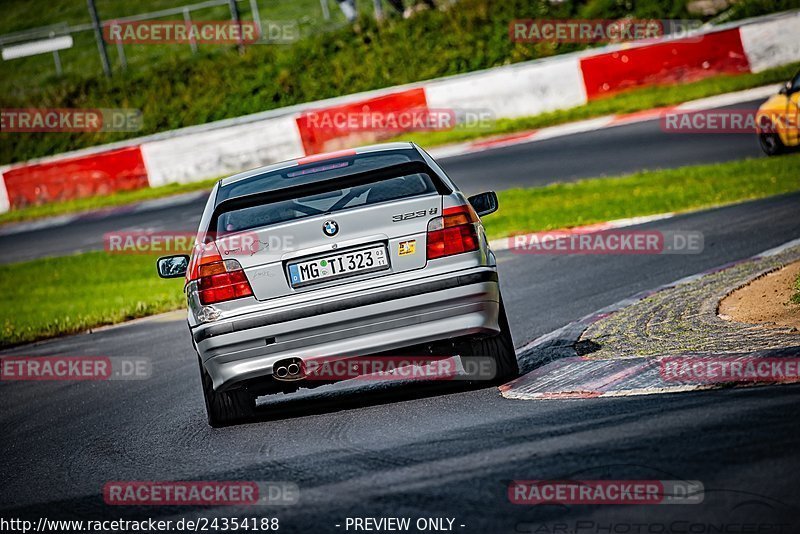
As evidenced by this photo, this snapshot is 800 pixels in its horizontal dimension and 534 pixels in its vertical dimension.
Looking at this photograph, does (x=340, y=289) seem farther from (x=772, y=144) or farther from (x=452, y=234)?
(x=772, y=144)

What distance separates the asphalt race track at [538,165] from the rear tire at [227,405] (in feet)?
35.4

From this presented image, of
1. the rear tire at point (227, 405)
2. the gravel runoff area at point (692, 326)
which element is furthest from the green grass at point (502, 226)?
the rear tire at point (227, 405)

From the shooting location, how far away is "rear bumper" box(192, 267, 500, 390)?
22.1ft

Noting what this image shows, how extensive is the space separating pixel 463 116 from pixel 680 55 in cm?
425

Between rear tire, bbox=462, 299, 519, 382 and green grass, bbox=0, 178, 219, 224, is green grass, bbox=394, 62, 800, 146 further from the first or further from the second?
rear tire, bbox=462, 299, 519, 382

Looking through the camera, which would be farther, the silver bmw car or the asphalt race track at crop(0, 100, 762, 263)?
the asphalt race track at crop(0, 100, 762, 263)

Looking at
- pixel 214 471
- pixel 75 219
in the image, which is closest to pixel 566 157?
pixel 75 219

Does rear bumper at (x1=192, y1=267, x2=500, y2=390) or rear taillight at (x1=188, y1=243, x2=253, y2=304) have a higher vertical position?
rear taillight at (x1=188, y1=243, x2=253, y2=304)

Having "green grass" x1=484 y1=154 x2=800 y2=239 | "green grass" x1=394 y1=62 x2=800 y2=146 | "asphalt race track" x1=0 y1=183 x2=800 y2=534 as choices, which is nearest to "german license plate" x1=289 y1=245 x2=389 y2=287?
"asphalt race track" x1=0 y1=183 x2=800 y2=534

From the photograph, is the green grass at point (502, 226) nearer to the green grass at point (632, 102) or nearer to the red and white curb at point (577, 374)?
the green grass at point (632, 102)

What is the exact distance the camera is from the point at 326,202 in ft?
23.5

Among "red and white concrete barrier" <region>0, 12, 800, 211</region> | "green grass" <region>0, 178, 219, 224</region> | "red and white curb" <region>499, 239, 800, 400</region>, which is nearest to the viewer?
"red and white curb" <region>499, 239, 800, 400</region>

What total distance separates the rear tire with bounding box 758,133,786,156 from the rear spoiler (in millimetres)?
11092

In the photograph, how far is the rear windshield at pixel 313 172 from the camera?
730 centimetres
